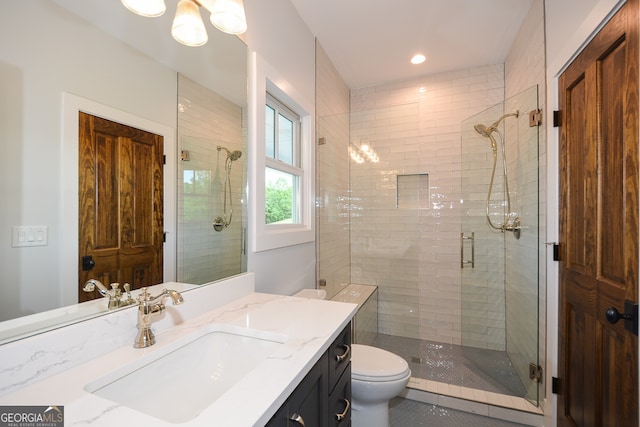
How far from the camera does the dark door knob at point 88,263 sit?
0.86 meters

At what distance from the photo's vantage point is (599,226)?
1286 millimetres

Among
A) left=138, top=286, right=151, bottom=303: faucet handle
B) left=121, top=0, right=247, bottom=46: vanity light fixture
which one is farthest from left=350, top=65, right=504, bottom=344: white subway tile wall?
left=138, top=286, right=151, bottom=303: faucet handle

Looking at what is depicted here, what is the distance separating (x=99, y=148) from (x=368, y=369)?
1.65 metres

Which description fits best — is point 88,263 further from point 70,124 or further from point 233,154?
point 233,154

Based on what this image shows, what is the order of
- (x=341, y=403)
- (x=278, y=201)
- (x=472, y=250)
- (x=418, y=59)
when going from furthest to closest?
(x=418, y=59)
(x=472, y=250)
(x=278, y=201)
(x=341, y=403)

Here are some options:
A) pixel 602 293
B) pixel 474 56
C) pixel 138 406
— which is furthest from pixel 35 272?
pixel 474 56

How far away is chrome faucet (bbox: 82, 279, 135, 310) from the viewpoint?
88cm

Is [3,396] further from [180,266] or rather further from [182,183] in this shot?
[182,183]

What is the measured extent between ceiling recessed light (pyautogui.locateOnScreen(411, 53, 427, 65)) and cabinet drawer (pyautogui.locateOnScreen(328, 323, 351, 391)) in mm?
2580

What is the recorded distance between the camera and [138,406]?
0.78 metres

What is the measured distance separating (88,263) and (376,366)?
1520 millimetres

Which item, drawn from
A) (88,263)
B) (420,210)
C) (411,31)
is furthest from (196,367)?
(411,31)

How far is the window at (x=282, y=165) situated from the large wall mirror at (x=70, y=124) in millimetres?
624

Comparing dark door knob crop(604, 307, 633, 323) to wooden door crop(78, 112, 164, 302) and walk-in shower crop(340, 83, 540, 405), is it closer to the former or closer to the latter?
walk-in shower crop(340, 83, 540, 405)
